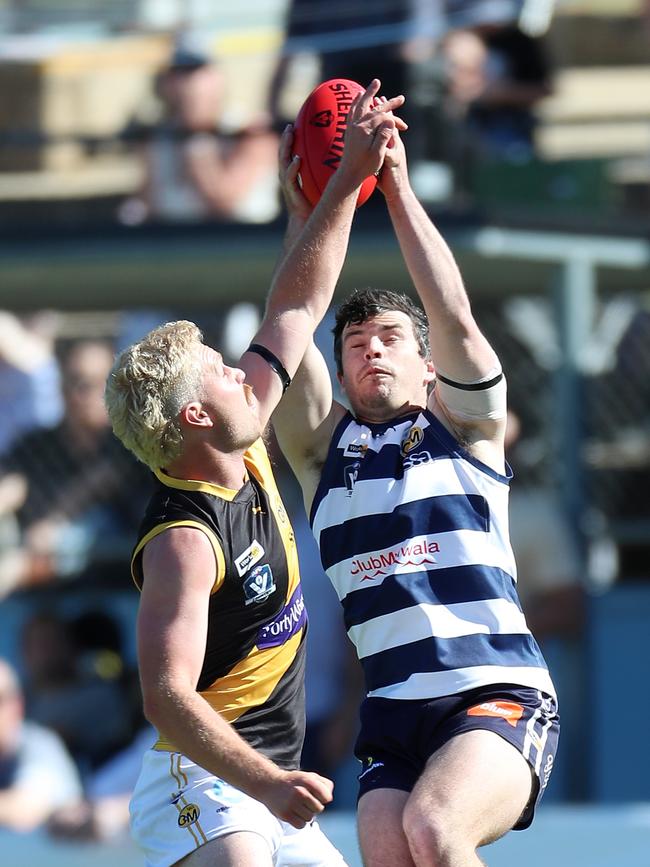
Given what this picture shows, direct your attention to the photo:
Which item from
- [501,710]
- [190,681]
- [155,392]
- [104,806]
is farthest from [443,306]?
[104,806]

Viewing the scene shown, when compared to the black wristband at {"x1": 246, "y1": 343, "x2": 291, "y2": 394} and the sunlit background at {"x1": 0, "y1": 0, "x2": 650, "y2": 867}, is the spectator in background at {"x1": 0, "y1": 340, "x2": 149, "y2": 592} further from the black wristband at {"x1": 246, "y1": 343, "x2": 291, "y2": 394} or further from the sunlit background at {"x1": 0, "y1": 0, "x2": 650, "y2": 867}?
the black wristband at {"x1": 246, "y1": 343, "x2": 291, "y2": 394}

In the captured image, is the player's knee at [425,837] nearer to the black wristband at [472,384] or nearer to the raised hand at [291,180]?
the black wristband at [472,384]

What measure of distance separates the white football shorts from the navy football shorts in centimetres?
23

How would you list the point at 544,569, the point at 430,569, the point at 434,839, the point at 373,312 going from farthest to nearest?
the point at 544,569 < the point at 373,312 < the point at 430,569 < the point at 434,839

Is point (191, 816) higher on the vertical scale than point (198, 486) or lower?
lower

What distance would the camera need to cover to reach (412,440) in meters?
3.64

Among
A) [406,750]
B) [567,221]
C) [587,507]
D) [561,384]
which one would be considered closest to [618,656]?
[587,507]

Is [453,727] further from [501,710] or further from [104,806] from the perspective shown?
[104,806]

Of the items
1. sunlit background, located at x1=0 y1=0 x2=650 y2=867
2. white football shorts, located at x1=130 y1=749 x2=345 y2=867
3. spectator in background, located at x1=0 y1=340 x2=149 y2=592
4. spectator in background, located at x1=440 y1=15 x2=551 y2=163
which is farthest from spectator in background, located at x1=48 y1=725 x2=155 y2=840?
spectator in background, located at x1=440 y1=15 x2=551 y2=163

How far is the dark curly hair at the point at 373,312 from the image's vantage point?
3.77 meters

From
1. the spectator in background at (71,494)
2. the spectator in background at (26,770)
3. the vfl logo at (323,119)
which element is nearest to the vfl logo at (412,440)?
the vfl logo at (323,119)

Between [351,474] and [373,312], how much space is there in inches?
17.6

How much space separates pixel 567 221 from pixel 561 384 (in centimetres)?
85

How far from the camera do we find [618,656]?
672cm
